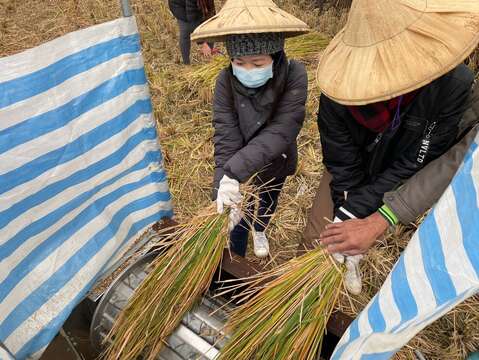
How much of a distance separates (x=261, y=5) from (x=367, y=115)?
64 cm

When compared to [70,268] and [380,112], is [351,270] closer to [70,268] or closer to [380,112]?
[380,112]

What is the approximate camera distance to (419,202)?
1297 mm

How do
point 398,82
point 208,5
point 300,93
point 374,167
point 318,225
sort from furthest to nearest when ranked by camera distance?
point 208,5
point 318,225
point 300,93
point 374,167
point 398,82

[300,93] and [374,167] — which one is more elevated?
[300,93]

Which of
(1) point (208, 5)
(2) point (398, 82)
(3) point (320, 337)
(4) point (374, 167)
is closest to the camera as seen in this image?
(2) point (398, 82)

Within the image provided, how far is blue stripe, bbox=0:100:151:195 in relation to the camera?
1.13 metres

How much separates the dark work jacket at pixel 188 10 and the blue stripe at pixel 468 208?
3492 millimetres

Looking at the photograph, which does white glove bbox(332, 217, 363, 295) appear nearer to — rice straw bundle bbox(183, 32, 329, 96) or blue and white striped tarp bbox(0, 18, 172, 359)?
blue and white striped tarp bbox(0, 18, 172, 359)

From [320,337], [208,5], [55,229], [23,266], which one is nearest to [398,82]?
[320,337]

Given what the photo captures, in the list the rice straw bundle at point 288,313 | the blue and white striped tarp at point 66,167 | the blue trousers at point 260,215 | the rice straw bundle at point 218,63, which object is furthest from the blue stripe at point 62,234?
the rice straw bundle at point 218,63

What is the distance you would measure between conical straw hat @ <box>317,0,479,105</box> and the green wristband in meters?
0.41

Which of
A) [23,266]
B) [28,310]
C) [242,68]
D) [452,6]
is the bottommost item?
[28,310]

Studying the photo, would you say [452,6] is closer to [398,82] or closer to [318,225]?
[398,82]

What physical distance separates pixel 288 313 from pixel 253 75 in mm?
925
